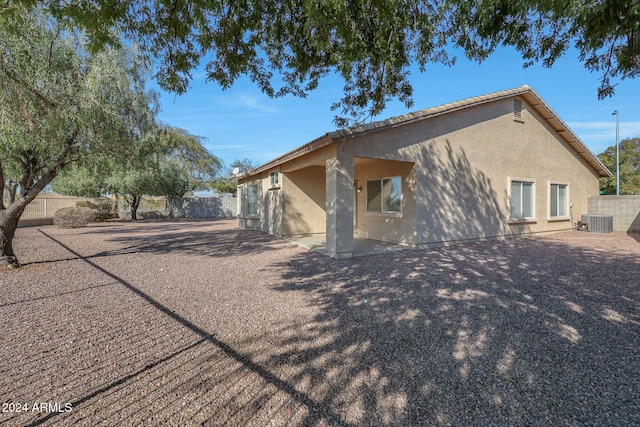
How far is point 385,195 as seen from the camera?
998 cm

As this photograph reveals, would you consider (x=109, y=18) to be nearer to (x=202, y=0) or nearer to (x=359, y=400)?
(x=202, y=0)

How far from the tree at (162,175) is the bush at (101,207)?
73 cm

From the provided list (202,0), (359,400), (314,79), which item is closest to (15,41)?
(202,0)

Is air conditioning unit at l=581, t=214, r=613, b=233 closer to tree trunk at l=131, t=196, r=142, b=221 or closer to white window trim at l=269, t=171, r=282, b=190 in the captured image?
white window trim at l=269, t=171, r=282, b=190

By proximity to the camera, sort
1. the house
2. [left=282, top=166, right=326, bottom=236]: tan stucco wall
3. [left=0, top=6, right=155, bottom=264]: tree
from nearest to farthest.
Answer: [left=0, top=6, right=155, bottom=264]: tree < the house < [left=282, top=166, right=326, bottom=236]: tan stucco wall

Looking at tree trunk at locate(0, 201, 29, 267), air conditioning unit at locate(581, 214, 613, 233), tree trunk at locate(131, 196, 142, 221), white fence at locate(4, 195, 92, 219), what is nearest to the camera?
tree trunk at locate(0, 201, 29, 267)

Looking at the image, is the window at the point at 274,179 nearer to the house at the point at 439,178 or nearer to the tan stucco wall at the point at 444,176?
the house at the point at 439,178

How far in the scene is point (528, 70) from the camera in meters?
5.59

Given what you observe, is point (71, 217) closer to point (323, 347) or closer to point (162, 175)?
point (162, 175)

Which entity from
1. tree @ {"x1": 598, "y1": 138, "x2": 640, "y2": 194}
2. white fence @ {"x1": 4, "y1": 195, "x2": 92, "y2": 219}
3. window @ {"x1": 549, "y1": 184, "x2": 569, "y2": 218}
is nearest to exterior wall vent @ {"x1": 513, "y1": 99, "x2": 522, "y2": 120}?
window @ {"x1": 549, "y1": 184, "x2": 569, "y2": 218}

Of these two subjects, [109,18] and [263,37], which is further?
[263,37]

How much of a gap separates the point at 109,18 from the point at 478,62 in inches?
233

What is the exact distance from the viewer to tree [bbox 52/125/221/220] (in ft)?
45.5

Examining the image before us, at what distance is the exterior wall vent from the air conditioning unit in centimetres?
594
